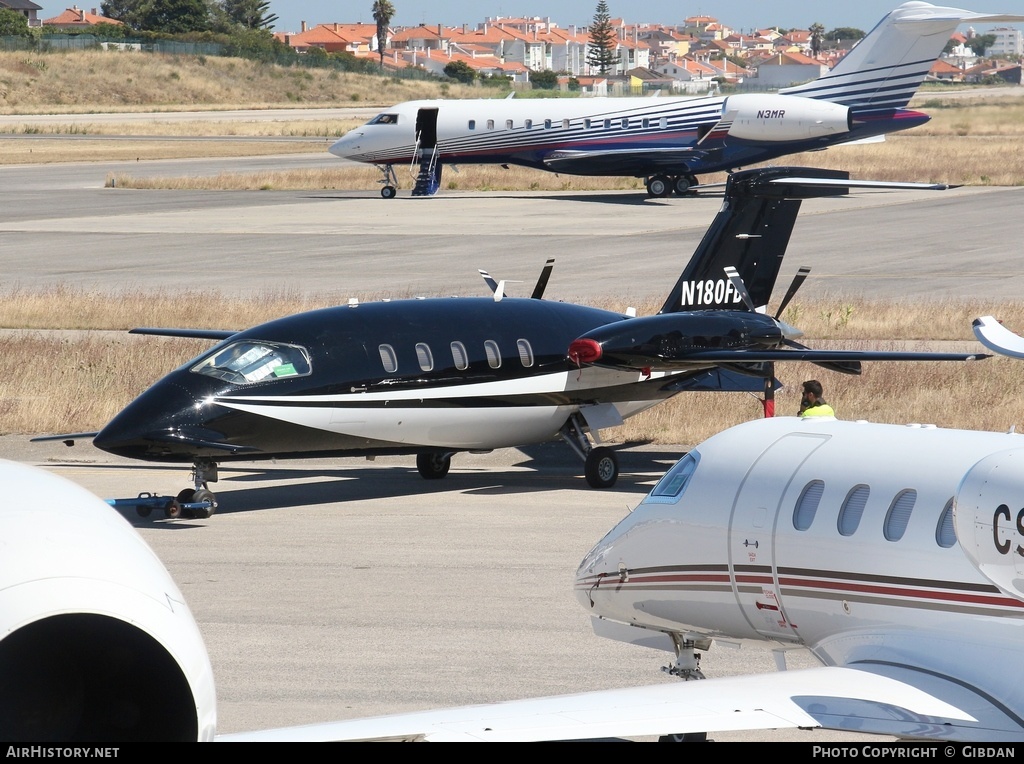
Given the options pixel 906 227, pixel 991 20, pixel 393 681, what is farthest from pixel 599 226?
pixel 393 681

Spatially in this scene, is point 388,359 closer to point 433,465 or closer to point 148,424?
point 433,465

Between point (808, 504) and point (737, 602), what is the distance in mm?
823

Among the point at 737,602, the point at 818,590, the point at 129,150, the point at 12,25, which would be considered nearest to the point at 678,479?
the point at 737,602

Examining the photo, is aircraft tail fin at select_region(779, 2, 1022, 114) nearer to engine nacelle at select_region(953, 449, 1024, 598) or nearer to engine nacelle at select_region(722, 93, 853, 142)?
engine nacelle at select_region(722, 93, 853, 142)

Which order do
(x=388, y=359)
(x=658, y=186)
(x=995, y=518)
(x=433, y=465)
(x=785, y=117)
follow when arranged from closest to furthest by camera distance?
(x=995, y=518)
(x=388, y=359)
(x=433, y=465)
(x=785, y=117)
(x=658, y=186)

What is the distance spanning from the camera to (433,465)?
19.0 meters

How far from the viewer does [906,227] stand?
50.8 metres

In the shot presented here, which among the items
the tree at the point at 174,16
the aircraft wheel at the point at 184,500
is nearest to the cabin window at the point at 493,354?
the aircraft wheel at the point at 184,500

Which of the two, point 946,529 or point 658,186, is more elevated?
point 946,529

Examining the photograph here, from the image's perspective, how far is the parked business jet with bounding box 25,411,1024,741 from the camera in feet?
12.5

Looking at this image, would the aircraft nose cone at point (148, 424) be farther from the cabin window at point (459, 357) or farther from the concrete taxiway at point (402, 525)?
the cabin window at point (459, 357)

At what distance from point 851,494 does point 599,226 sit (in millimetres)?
43628
